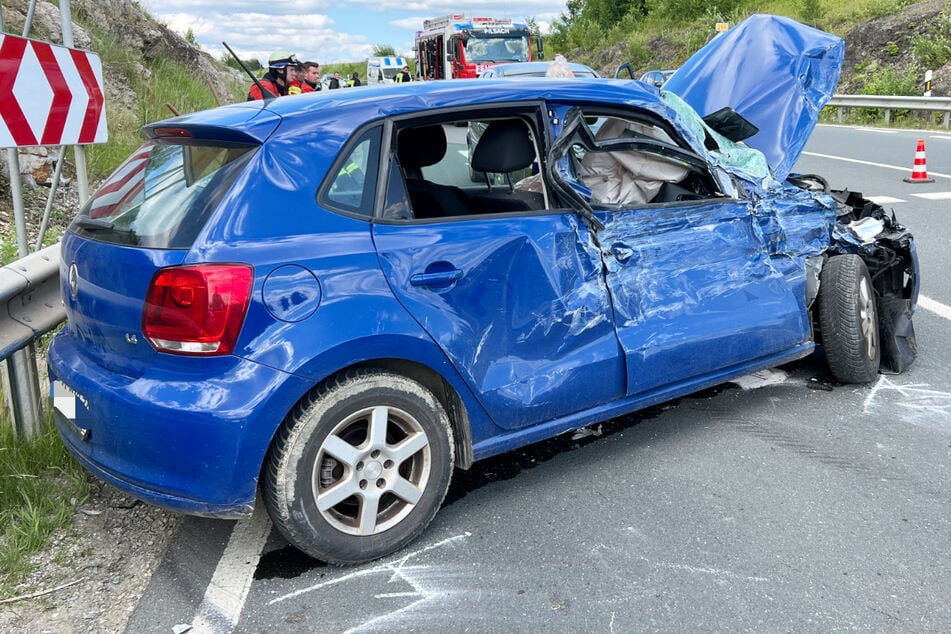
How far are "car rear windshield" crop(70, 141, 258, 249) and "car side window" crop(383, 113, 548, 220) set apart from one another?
2.24 feet

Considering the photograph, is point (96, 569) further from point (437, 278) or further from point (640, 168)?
point (640, 168)

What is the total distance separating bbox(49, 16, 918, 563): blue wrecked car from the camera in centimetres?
298

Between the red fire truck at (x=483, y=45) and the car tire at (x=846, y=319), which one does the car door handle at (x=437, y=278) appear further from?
the red fire truck at (x=483, y=45)

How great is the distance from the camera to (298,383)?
301cm

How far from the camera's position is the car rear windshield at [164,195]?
3062 millimetres

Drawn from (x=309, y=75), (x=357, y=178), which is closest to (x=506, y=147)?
(x=357, y=178)

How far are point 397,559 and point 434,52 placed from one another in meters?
30.6

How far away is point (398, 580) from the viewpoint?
3186mm

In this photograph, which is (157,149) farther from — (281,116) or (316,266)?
(316,266)

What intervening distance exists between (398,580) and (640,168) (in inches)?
86.8

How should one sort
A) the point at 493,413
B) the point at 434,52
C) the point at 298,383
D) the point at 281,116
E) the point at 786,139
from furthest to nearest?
the point at 434,52 → the point at 786,139 → the point at 493,413 → the point at 281,116 → the point at 298,383

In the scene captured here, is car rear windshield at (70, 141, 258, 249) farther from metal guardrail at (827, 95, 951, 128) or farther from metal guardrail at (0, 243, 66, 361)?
metal guardrail at (827, 95, 951, 128)

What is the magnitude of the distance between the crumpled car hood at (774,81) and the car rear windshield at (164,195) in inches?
123

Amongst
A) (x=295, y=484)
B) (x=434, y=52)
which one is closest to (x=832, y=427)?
(x=295, y=484)
